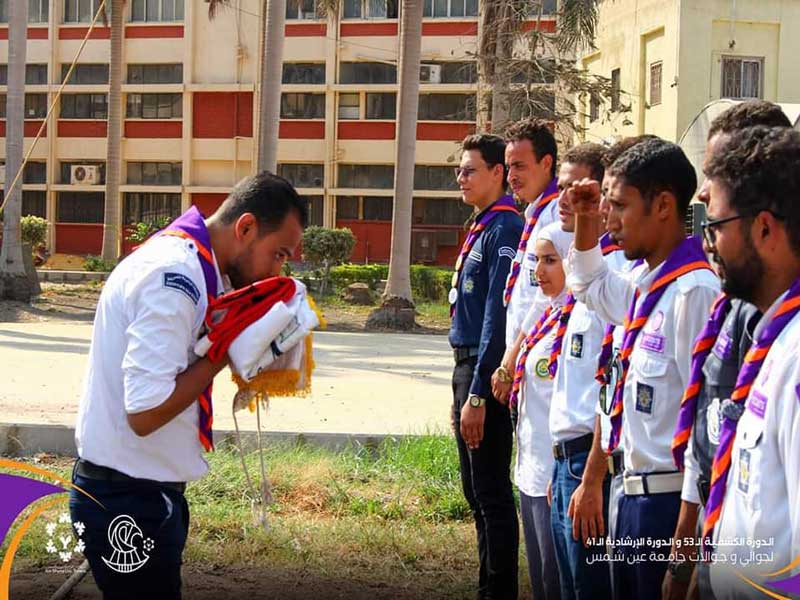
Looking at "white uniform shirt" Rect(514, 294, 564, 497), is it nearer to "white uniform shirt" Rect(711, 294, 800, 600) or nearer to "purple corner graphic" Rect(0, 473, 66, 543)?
"white uniform shirt" Rect(711, 294, 800, 600)

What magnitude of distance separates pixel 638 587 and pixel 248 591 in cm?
279

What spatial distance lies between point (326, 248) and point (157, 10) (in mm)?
21564

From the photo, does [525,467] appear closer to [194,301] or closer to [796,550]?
[194,301]

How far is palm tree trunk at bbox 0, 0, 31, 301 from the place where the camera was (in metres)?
22.0

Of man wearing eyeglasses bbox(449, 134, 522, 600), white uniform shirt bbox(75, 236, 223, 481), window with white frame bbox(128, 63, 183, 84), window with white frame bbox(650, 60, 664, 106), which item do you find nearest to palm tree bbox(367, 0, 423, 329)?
window with white frame bbox(650, 60, 664, 106)

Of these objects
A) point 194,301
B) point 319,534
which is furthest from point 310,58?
point 194,301

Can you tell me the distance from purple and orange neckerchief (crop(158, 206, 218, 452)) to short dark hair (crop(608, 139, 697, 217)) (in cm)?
137

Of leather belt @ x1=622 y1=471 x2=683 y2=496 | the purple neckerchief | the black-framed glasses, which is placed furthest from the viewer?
the purple neckerchief

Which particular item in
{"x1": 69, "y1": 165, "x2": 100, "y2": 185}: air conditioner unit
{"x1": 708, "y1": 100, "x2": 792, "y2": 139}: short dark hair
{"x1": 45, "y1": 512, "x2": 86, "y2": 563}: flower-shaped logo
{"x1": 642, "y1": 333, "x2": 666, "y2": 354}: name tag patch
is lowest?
{"x1": 45, "y1": 512, "x2": 86, "y2": 563}: flower-shaped logo

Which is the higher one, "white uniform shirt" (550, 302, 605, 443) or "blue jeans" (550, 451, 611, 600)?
"white uniform shirt" (550, 302, 605, 443)

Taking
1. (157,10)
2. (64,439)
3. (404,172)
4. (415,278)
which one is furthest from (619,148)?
(157,10)

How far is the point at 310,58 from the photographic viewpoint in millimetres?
41781

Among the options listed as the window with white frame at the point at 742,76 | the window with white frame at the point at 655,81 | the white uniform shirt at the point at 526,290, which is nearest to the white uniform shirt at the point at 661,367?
the white uniform shirt at the point at 526,290

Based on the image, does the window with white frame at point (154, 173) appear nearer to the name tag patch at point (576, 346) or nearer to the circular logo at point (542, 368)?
the circular logo at point (542, 368)
